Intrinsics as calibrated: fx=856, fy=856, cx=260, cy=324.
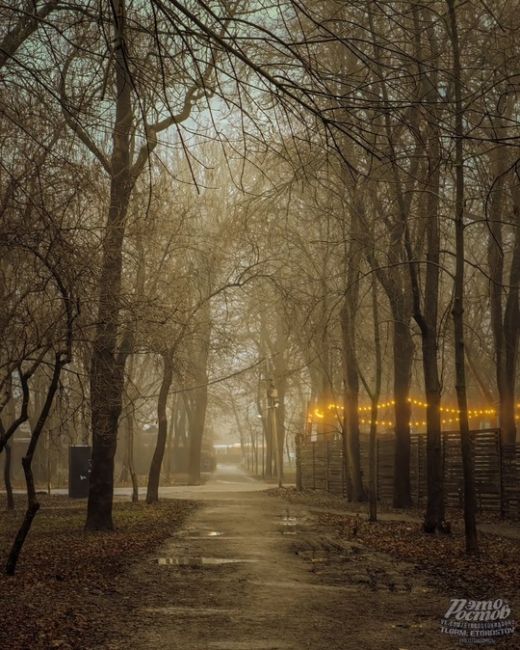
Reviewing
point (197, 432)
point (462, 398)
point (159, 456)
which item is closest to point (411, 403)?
point (197, 432)

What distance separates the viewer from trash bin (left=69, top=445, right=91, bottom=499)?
2947 cm

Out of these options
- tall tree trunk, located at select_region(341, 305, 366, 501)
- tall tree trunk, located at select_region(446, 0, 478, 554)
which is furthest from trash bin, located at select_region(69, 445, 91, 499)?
tall tree trunk, located at select_region(446, 0, 478, 554)

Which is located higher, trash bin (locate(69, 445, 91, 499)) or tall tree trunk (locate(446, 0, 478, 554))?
tall tree trunk (locate(446, 0, 478, 554))

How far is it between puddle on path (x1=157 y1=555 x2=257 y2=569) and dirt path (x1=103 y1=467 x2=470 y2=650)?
0.01m

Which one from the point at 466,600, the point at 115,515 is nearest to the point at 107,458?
the point at 115,515

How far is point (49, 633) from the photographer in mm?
6875

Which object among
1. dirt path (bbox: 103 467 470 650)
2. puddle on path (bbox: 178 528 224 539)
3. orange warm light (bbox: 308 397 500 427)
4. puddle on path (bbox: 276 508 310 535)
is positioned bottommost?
puddle on path (bbox: 276 508 310 535)

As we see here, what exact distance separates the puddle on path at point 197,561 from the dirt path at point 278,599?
14mm

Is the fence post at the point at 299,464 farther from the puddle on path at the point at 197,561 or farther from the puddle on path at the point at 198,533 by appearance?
the puddle on path at the point at 197,561

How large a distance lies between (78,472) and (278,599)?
22002 mm

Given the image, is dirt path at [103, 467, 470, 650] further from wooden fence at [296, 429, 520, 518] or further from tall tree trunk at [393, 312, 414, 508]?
tall tree trunk at [393, 312, 414, 508]

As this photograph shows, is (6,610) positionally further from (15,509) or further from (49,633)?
(15,509)

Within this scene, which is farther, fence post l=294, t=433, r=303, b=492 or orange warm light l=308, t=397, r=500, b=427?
fence post l=294, t=433, r=303, b=492

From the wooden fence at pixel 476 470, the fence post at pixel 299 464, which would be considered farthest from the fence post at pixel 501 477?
the fence post at pixel 299 464
